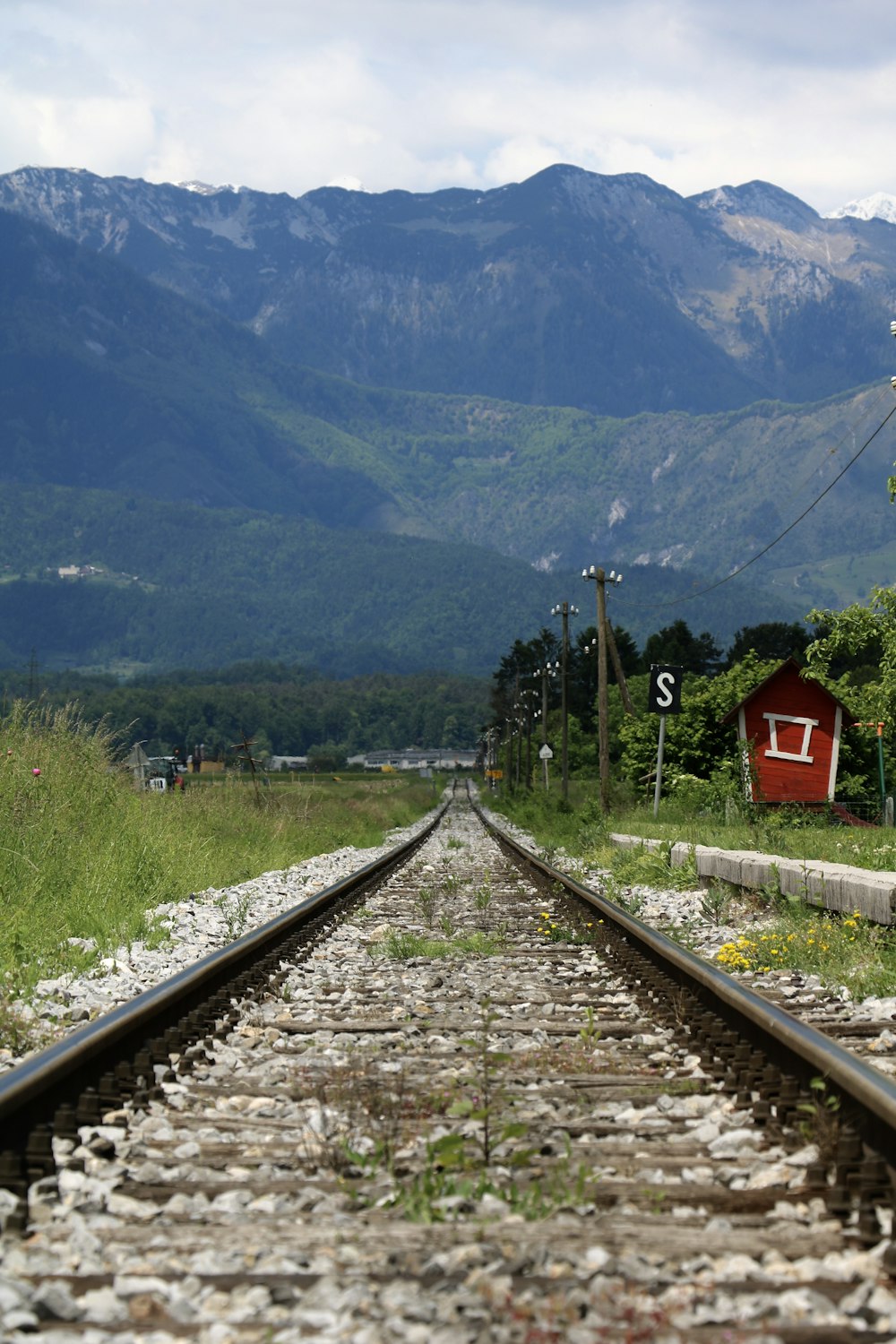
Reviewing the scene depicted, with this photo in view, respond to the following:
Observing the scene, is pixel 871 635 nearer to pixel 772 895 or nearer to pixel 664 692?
pixel 664 692

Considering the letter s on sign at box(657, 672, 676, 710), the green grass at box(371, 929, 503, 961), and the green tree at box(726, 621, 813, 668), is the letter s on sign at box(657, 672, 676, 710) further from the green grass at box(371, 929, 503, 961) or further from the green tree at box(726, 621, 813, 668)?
the green tree at box(726, 621, 813, 668)

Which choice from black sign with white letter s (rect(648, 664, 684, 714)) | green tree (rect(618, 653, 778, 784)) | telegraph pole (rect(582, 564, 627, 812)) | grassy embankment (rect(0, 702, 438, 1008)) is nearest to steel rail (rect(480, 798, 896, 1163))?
grassy embankment (rect(0, 702, 438, 1008))

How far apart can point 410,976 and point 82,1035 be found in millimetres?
4058

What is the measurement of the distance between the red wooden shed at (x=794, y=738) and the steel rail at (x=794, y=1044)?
30.8m

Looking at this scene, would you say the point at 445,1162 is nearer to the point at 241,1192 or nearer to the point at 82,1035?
the point at 241,1192

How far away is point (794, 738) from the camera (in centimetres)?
A: 4022

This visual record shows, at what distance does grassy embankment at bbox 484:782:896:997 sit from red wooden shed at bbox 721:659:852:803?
906cm

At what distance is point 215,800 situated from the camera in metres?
25.8

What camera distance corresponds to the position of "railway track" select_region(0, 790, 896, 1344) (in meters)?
3.48

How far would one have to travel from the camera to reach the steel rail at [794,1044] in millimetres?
4395

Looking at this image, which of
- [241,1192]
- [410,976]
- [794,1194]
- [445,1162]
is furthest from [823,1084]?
[410,976]

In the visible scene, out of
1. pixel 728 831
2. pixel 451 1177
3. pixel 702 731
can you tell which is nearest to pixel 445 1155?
pixel 451 1177

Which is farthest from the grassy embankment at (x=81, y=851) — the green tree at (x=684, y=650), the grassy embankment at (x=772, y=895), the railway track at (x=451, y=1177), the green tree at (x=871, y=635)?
the green tree at (x=684, y=650)

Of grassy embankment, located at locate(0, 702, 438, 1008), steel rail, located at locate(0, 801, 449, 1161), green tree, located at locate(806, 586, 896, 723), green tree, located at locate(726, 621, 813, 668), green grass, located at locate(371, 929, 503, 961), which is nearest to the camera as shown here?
steel rail, located at locate(0, 801, 449, 1161)
